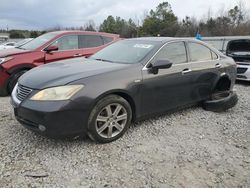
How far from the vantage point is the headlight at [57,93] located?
10.8 feet

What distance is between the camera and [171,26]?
5394 centimetres

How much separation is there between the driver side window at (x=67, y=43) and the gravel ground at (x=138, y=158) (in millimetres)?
2959

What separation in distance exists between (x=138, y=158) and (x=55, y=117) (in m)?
1.15

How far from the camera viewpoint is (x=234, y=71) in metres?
5.96

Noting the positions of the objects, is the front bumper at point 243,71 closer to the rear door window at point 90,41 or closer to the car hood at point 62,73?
the rear door window at point 90,41

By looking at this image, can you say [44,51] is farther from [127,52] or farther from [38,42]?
[127,52]

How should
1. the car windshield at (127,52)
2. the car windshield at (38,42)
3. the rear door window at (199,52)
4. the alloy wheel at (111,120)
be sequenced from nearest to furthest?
the alloy wheel at (111,120) < the car windshield at (127,52) < the rear door window at (199,52) < the car windshield at (38,42)

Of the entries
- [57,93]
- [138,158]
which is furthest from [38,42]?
[138,158]

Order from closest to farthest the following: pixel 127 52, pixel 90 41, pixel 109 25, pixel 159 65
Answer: pixel 159 65, pixel 127 52, pixel 90 41, pixel 109 25

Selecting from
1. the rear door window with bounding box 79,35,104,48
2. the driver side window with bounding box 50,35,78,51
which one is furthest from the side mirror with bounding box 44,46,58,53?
the rear door window with bounding box 79,35,104,48

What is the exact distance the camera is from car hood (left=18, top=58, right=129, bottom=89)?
3.48 m

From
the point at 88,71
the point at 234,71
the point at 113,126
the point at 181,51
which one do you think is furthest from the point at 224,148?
the point at 234,71

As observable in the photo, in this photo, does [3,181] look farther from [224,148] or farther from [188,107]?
[188,107]

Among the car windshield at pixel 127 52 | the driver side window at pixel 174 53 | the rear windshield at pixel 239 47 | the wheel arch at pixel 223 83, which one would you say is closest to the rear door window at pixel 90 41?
the car windshield at pixel 127 52
